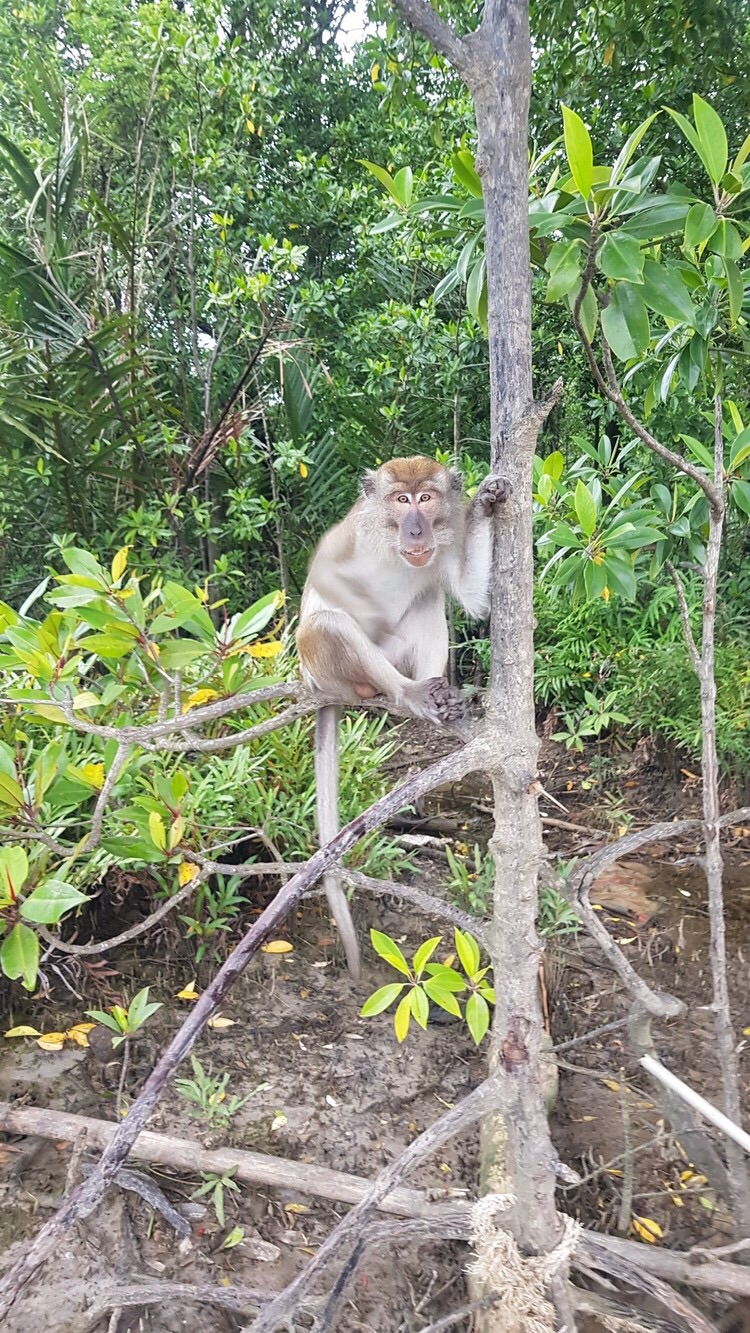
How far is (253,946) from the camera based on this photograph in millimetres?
1106

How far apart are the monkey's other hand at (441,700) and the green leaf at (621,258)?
1.14 m

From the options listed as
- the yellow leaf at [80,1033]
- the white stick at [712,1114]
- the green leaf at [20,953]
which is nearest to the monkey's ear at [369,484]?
the green leaf at [20,953]

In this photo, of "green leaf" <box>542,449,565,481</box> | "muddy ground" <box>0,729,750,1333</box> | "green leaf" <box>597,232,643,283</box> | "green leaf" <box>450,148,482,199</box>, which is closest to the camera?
"green leaf" <box>597,232,643,283</box>

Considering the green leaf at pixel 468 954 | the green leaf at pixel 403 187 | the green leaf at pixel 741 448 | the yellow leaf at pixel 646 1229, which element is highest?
the green leaf at pixel 403 187

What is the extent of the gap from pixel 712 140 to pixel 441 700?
4.31 ft

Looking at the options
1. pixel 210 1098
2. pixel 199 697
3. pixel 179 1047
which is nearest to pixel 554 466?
pixel 199 697

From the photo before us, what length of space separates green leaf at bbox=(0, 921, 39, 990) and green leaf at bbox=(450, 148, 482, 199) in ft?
5.06

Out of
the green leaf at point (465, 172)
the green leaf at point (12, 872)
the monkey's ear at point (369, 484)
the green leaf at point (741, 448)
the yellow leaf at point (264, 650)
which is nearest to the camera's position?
the green leaf at point (465, 172)

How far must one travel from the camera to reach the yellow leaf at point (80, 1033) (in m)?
2.46

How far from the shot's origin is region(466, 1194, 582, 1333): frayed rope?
55.5 inches

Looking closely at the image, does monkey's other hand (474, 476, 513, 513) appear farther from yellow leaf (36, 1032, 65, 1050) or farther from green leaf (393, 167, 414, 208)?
yellow leaf (36, 1032, 65, 1050)

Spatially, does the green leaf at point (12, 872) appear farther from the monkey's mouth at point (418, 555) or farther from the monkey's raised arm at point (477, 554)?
the monkey's mouth at point (418, 555)

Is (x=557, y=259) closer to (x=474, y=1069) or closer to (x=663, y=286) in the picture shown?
(x=663, y=286)

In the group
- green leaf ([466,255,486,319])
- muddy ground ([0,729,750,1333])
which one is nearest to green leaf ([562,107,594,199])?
green leaf ([466,255,486,319])
